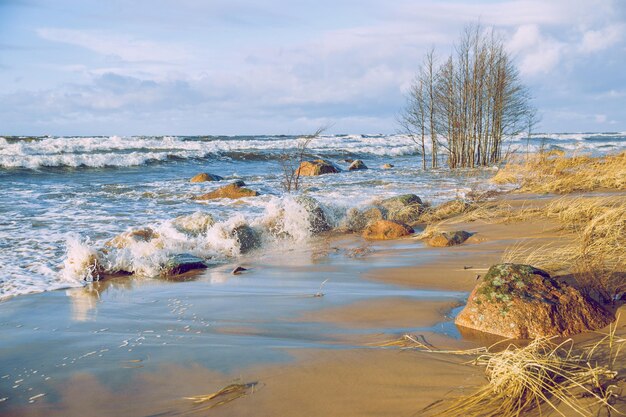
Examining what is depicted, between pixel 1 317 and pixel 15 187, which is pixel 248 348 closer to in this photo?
pixel 1 317

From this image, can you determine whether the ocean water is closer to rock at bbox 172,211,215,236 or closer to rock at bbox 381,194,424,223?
rock at bbox 172,211,215,236

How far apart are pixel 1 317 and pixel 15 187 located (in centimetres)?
1469

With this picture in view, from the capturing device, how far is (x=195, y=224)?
8133 millimetres

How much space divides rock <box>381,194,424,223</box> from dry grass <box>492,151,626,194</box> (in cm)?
340

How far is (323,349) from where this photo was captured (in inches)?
126

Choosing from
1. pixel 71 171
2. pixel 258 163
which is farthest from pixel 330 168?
pixel 71 171

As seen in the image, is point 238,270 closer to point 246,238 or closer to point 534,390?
point 246,238

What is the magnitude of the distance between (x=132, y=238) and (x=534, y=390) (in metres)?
5.95

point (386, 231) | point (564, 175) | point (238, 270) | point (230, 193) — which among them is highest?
point (564, 175)

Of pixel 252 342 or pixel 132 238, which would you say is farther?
pixel 132 238

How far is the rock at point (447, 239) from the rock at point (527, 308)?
3.07 m

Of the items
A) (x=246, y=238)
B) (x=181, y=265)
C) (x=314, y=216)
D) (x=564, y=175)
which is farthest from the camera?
(x=564, y=175)

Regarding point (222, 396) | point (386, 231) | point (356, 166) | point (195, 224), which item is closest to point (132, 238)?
point (195, 224)

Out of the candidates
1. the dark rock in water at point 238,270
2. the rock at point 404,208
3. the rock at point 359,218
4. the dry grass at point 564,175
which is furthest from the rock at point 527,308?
the dry grass at point 564,175
